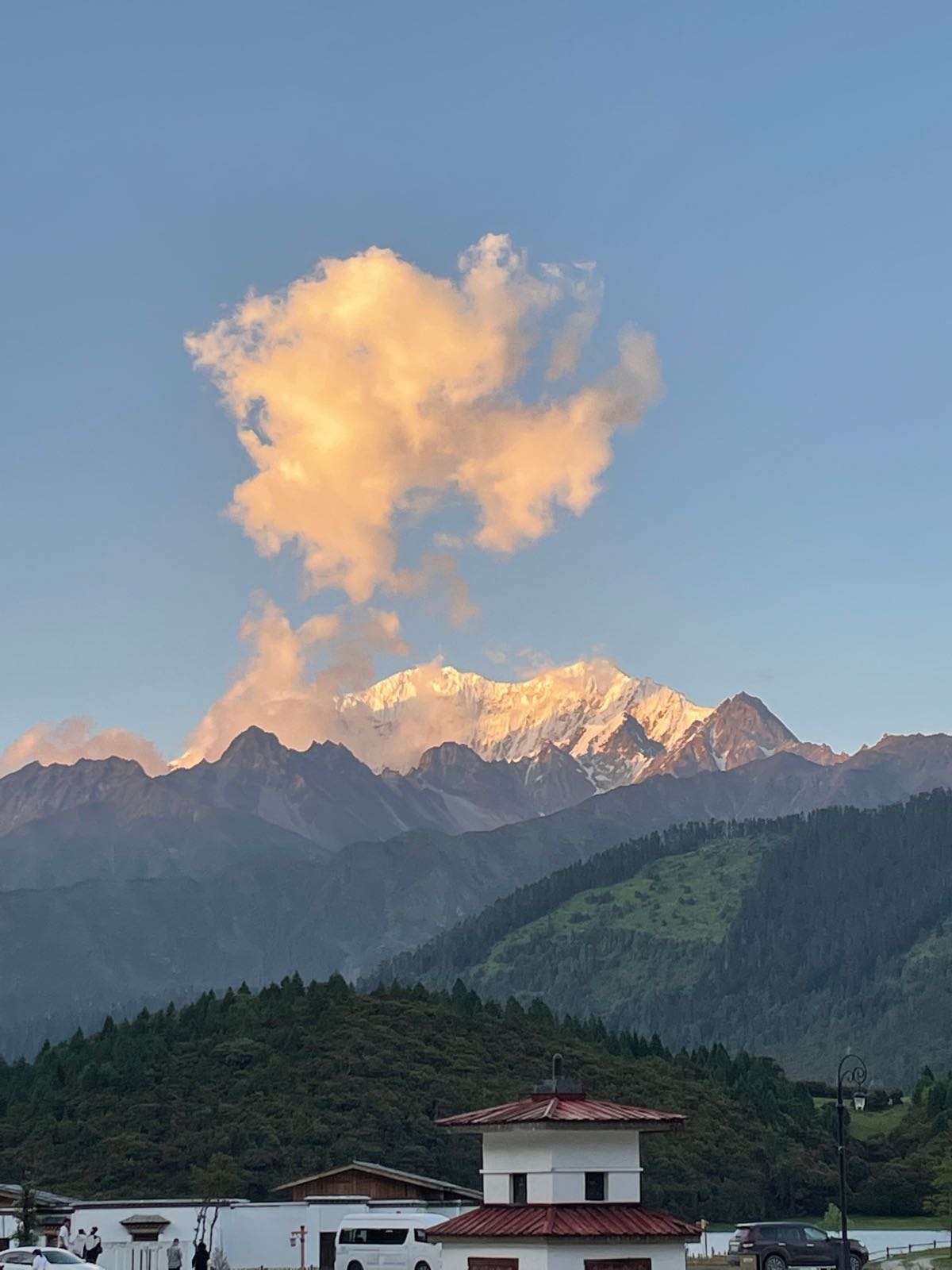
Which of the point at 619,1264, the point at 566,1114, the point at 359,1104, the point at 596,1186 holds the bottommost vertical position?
the point at 619,1264

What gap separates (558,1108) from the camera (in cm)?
5631

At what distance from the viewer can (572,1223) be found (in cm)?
5456

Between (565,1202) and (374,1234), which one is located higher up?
(565,1202)

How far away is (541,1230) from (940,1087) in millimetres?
140168

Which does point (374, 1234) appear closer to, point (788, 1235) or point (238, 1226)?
point (238, 1226)

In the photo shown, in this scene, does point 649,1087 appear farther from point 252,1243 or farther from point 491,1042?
point 252,1243

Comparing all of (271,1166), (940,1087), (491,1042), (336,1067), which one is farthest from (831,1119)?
(271,1166)

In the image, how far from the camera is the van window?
83938 millimetres

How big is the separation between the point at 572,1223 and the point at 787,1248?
107 feet

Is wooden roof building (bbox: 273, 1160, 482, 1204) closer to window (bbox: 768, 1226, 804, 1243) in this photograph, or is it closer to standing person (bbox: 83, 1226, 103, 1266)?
standing person (bbox: 83, 1226, 103, 1266)

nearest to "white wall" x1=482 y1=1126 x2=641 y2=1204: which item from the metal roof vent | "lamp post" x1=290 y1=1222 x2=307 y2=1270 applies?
the metal roof vent

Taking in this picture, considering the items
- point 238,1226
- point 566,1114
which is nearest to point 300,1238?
point 238,1226

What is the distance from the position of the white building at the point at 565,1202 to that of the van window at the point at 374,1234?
90.0 ft

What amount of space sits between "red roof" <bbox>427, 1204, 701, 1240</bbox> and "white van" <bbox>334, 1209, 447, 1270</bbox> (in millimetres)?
26702
